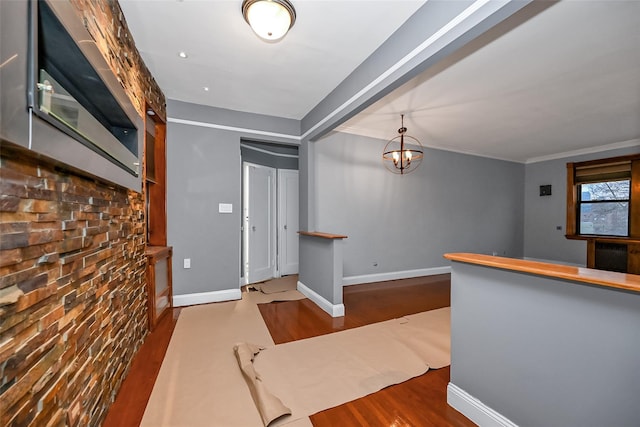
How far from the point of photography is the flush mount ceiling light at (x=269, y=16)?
67.3 inches

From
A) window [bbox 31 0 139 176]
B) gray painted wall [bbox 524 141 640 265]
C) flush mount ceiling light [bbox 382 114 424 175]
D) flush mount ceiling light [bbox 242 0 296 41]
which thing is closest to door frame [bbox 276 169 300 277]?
flush mount ceiling light [bbox 382 114 424 175]

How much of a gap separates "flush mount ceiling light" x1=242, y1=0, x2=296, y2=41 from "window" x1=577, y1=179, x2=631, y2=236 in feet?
23.2

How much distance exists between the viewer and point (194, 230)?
3.45 metres

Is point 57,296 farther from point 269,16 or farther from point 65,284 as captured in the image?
point 269,16

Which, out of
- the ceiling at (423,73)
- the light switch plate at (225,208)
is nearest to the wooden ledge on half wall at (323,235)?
the light switch plate at (225,208)

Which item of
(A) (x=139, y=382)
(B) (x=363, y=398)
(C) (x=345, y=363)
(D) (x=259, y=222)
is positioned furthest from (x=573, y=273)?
(D) (x=259, y=222)

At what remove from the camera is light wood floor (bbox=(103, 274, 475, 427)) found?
1.59 metres

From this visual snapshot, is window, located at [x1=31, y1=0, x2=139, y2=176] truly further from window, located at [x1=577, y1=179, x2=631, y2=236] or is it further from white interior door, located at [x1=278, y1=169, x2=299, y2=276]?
window, located at [x1=577, y1=179, x2=631, y2=236]

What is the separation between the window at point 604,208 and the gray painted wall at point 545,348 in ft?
20.1

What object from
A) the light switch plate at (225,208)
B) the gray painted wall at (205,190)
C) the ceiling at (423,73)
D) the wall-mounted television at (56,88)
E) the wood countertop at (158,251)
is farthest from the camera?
the light switch plate at (225,208)

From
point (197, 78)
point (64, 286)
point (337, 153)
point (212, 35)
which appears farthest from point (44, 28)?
point (337, 153)

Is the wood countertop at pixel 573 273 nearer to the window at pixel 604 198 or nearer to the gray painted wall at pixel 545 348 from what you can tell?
the gray painted wall at pixel 545 348

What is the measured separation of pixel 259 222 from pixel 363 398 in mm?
3493

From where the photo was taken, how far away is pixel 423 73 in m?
2.65
